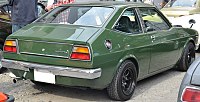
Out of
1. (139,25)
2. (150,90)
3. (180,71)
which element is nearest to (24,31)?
(139,25)

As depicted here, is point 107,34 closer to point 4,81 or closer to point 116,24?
point 116,24

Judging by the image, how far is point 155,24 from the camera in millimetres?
5559

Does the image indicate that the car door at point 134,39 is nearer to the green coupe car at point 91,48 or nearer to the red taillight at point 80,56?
the green coupe car at point 91,48

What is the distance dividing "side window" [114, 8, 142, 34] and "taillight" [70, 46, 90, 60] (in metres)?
0.79

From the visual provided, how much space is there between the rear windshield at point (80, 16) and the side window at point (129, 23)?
0.73 ft

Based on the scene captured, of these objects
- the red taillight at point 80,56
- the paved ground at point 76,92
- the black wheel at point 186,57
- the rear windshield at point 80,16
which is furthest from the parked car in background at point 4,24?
the black wheel at point 186,57

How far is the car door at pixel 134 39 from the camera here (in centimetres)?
457

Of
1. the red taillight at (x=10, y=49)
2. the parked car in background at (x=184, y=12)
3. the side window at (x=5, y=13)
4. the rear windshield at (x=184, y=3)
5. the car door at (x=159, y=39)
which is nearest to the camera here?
the red taillight at (x=10, y=49)

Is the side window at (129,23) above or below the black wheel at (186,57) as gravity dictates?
above

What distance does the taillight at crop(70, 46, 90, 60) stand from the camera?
396cm

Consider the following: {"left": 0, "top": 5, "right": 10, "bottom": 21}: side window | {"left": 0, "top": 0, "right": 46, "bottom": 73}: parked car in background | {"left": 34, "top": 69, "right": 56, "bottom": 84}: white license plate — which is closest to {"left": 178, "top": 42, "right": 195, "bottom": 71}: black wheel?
{"left": 34, "top": 69, "right": 56, "bottom": 84}: white license plate

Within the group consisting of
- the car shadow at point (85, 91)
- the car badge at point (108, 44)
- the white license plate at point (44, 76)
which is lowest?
the car shadow at point (85, 91)

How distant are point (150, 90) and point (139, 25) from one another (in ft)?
3.51

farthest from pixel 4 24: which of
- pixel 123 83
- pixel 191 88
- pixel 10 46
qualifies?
pixel 191 88
